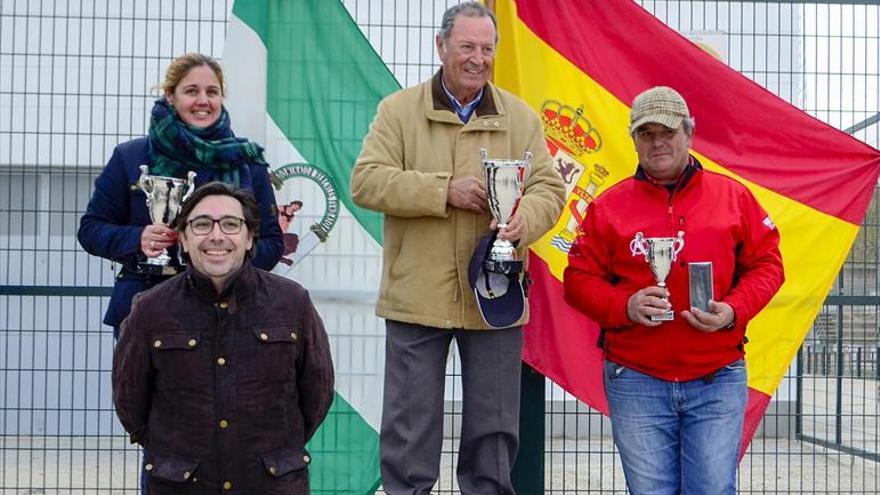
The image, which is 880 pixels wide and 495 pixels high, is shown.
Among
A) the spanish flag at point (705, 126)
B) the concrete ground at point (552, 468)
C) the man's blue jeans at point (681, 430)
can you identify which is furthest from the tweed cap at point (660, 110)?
the concrete ground at point (552, 468)

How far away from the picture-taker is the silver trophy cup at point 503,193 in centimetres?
384

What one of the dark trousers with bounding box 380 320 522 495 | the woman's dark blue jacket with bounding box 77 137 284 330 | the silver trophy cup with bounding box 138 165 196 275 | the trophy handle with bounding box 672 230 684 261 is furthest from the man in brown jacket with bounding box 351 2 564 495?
the silver trophy cup with bounding box 138 165 196 275

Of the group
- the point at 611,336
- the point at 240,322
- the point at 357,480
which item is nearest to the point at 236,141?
the point at 240,322

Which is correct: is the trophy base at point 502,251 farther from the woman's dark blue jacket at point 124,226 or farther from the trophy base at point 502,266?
the woman's dark blue jacket at point 124,226

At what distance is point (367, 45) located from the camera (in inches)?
210

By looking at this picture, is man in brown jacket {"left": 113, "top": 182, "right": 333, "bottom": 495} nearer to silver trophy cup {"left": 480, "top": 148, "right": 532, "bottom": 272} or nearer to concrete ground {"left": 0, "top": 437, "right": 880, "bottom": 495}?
silver trophy cup {"left": 480, "top": 148, "right": 532, "bottom": 272}

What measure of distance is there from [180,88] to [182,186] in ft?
1.52

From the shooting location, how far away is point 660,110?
3.88 meters

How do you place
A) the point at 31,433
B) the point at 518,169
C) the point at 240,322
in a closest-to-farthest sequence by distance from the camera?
the point at 240,322, the point at 518,169, the point at 31,433

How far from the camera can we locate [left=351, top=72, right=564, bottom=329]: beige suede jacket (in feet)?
13.1

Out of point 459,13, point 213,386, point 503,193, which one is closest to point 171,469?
point 213,386

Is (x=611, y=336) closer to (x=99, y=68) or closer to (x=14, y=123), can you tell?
(x=99, y=68)

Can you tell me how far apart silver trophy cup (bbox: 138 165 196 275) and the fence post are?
6.58 ft

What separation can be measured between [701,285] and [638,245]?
0.87 ft
